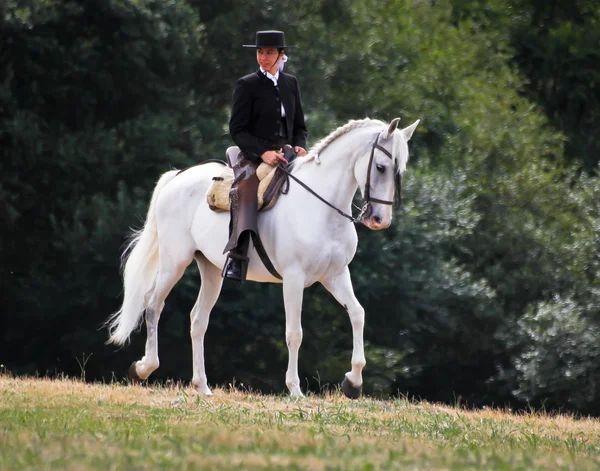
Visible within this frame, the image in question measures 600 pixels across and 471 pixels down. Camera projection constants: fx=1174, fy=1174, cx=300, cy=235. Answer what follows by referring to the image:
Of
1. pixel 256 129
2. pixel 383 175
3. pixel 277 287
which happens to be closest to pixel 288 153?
pixel 256 129

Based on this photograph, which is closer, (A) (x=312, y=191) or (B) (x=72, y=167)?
(A) (x=312, y=191)

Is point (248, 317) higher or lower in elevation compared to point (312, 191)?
lower

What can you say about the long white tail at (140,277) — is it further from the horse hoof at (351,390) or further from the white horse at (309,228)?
the horse hoof at (351,390)

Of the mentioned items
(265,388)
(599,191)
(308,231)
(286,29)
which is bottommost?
(265,388)

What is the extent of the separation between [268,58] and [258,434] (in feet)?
15.5

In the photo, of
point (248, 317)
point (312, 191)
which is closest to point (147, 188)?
point (248, 317)

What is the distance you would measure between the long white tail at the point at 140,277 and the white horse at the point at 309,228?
351mm

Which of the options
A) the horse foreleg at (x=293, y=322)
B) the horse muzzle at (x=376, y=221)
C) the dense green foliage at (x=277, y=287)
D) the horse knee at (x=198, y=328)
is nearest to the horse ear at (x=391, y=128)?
the horse muzzle at (x=376, y=221)

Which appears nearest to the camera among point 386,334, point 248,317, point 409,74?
point 248,317

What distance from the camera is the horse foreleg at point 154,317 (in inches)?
505

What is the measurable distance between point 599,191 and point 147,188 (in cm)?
1310

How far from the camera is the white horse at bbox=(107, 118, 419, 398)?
10930 mm

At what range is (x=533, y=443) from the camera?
8.67m

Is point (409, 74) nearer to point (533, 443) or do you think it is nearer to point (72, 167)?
point (72, 167)
